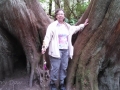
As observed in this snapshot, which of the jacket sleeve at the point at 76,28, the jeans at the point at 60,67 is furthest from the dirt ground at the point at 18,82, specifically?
the jacket sleeve at the point at 76,28

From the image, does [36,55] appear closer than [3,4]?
No

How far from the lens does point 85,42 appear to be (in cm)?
438

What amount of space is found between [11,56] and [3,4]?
137 cm

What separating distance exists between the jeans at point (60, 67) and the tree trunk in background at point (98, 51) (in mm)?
203

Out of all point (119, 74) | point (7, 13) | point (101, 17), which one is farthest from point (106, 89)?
point (7, 13)

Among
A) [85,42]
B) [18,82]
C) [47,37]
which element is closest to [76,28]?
[85,42]

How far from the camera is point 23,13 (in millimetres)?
Answer: 4480

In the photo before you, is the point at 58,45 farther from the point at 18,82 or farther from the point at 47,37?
the point at 18,82

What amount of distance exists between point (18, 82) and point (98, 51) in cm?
207

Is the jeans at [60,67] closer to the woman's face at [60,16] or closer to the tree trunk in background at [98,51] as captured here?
the tree trunk in background at [98,51]

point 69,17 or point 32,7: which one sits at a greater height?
point 69,17

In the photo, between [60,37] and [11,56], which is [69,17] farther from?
[60,37]

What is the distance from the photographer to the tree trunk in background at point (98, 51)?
4035mm

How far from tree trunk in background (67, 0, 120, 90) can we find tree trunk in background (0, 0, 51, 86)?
3.16 ft
